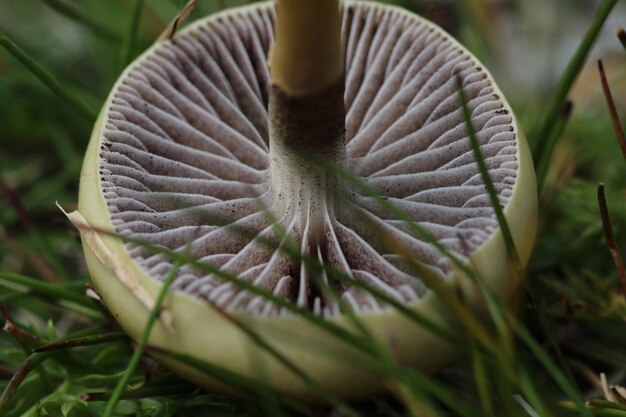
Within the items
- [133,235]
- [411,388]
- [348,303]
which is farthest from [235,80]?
[411,388]

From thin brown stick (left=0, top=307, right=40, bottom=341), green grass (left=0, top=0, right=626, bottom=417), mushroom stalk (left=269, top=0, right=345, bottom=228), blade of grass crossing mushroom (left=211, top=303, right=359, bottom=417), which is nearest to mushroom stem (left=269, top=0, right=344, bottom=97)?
mushroom stalk (left=269, top=0, right=345, bottom=228)

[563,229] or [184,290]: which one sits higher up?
[184,290]

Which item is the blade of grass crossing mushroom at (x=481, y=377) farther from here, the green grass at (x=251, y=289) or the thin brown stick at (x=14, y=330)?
the thin brown stick at (x=14, y=330)

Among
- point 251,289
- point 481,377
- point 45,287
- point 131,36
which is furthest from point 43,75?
point 481,377

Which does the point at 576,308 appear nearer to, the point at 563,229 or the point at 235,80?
the point at 563,229

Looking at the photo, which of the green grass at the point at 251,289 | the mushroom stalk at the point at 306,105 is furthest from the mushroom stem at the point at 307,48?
the green grass at the point at 251,289

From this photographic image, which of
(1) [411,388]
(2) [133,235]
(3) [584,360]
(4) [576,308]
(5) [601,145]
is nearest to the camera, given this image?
(1) [411,388]

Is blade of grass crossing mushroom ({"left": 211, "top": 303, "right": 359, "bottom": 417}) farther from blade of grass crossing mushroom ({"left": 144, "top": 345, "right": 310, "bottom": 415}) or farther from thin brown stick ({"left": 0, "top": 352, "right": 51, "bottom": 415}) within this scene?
thin brown stick ({"left": 0, "top": 352, "right": 51, "bottom": 415})

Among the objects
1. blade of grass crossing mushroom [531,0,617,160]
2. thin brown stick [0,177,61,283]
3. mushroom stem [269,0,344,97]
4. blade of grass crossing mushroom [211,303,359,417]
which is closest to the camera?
blade of grass crossing mushroom [211,303,359,417]
